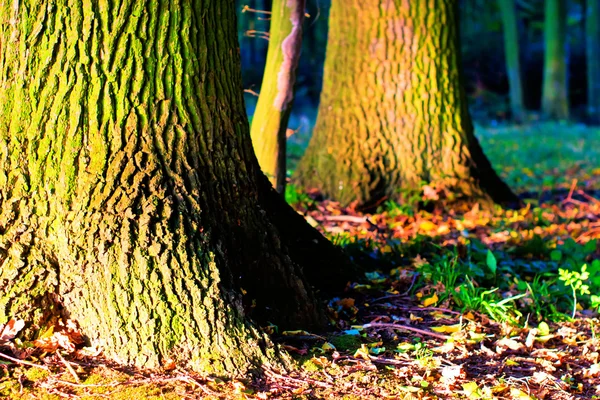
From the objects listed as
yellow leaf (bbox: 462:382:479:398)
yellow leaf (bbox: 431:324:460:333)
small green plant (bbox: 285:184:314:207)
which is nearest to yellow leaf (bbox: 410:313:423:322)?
yellow leaf (bbox: 431:324:460:333)

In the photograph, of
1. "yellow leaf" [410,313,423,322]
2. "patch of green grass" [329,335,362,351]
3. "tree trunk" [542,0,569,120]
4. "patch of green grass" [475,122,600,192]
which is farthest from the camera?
"tree trunk" [542,0,569,120]

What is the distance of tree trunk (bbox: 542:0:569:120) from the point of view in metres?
20.0

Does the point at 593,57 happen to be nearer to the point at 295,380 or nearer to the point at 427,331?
the point at 427,331

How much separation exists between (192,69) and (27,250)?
1.09 meters

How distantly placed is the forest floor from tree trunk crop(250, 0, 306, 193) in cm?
71

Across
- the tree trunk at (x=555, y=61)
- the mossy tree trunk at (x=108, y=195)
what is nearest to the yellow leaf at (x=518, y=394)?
the mossy tree trunk at (x=108, y=195)

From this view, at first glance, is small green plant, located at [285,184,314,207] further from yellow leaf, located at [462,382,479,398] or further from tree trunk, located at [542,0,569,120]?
tree trunk, located at [542,0,569,120]

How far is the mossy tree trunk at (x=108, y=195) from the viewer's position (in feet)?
9.23

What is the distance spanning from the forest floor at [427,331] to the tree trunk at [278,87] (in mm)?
708

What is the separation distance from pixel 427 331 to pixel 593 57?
2230cm

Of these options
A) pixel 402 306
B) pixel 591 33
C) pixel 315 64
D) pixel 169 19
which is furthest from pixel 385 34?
pixel 315 64

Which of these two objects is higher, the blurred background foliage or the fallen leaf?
the blurred background foliage

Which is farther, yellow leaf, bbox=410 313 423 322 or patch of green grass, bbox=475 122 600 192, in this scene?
patch of green grass, bbox=475 122 600 192

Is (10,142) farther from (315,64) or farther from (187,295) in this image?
(315,64)
